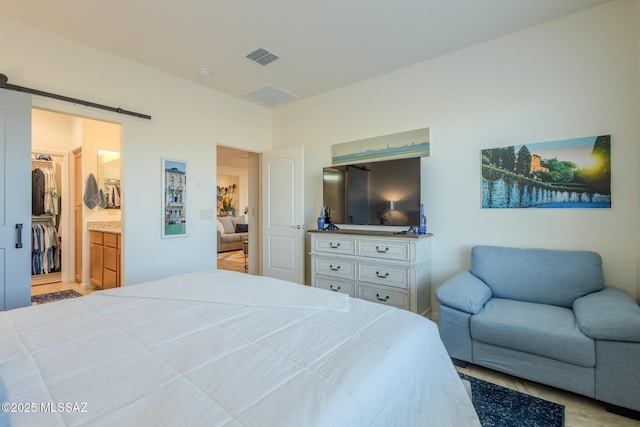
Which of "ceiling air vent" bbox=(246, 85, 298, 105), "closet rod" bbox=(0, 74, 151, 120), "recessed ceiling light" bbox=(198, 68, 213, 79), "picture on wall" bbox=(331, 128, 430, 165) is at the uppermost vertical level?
"recessed ceiling light" bbox=(198, 68, 213, 79)

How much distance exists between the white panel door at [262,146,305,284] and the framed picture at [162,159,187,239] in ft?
3.73

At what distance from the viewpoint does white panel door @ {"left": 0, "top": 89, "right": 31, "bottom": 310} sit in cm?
236

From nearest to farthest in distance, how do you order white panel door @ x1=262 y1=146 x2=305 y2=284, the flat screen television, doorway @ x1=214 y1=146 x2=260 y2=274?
the flat screen television, white panel door @ x1=262 y1=146 x2=305 y2=284, doorway @ x1=214 y1=146 x2=260 y2=274

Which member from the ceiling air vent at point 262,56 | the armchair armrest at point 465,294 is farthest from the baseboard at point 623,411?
the ceiling air vent at point 262,56

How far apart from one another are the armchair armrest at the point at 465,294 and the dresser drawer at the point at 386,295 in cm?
59

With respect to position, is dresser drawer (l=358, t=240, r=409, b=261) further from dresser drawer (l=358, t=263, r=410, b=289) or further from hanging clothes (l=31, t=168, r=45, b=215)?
hanging clothes (l=31, t=168, r=45, b=215)

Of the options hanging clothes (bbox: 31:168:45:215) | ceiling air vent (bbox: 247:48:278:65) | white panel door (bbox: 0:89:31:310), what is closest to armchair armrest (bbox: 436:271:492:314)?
ceiling air vent (bbox: 247:48:278:65)

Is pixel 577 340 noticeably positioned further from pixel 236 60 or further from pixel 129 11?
pixel 129 11

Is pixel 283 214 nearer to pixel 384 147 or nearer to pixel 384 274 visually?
pixel 384 147

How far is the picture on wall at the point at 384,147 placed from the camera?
3.25 metres

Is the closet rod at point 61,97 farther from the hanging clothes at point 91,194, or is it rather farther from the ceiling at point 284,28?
the hanging clothes at point 91,194

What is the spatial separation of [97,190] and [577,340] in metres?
5.59

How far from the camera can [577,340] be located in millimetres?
1782

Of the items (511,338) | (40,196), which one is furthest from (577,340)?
(40,196)
